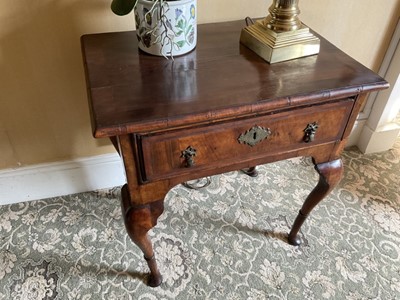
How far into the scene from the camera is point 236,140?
0.77 m

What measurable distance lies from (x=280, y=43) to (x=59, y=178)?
0.94 m

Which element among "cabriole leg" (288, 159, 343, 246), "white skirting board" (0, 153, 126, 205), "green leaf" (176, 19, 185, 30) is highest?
"green leaf" (176, 19, 185, 30)

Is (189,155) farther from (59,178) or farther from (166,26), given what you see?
(59,178)

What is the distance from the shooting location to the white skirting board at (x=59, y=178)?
1258 mm

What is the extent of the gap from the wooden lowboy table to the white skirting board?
495 mm

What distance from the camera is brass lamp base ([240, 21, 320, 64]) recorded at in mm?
836

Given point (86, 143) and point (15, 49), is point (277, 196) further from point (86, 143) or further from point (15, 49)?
point (15, 49)

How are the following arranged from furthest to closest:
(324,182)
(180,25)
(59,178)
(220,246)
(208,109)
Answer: (59,178)
(220,246)
(324,182)
(180,25)
(208,109)

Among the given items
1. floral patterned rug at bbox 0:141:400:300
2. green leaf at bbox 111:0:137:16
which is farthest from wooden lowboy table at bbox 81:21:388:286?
floral patterned rug at bbox 0:141:400:300

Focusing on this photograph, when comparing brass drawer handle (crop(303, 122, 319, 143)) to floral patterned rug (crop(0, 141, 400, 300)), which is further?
floral patterned rug (crop(0, 141, 400, 300))

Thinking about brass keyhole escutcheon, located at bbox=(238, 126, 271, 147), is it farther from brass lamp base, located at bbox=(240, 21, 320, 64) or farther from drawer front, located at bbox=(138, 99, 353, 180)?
brass lamp base, located at bbox=(240, 21, 320, 64)

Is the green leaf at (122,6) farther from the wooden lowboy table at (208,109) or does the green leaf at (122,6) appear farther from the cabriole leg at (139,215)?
the cabriole leg at (139,215)

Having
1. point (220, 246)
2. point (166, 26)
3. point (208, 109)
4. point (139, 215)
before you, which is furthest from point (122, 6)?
point (220, 246)

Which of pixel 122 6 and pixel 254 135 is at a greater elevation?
pixel 122 6
